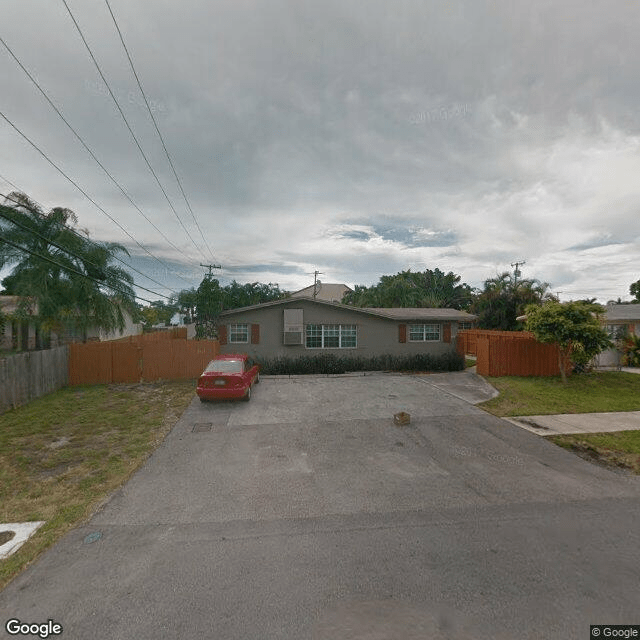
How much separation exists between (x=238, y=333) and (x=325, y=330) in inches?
190

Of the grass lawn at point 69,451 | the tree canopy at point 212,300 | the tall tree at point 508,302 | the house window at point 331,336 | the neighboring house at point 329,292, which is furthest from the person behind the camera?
the neighboring house at point 329,292

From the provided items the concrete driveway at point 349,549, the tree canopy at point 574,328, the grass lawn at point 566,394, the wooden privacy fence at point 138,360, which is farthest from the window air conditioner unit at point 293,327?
the tree canopy at point 574,328

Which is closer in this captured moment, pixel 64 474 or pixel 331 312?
pixel 64 474

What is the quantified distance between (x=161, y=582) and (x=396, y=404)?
337 inches

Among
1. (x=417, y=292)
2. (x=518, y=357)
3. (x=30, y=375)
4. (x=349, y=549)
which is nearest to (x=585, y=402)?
(x=518, y=357)

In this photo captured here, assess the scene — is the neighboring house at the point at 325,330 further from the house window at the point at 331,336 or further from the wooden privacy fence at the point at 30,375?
the wooden privacy fence at the point at 30,375

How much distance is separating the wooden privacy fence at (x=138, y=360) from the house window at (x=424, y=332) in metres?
11.0

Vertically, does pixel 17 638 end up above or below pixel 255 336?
below

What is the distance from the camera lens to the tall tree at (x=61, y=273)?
19734 millimetres

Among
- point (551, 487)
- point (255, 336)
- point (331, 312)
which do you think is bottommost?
point (551, 487)

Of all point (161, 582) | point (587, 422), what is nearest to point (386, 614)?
point (161, 582)

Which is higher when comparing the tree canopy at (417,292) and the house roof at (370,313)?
the tree canopy at (417,292)

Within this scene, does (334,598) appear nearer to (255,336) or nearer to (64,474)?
(64,474)

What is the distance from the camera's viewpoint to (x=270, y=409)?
10.3 m
